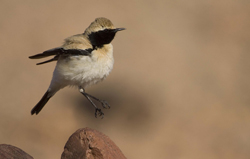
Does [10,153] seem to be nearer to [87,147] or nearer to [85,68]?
[87,147]

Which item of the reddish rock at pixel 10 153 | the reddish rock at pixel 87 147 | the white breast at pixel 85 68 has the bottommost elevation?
the reddish rock at pixel 87 147

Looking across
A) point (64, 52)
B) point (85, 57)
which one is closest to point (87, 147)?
point (85, 57)

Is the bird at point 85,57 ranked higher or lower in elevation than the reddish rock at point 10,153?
higher

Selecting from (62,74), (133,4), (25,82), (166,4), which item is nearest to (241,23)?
(166,4)

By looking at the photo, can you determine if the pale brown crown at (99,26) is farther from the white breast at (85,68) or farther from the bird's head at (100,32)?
the white breast at (85,68)

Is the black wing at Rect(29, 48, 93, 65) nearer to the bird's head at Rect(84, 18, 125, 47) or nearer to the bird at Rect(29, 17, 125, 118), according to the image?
the bird at Rect(29, 17, 125, 118)

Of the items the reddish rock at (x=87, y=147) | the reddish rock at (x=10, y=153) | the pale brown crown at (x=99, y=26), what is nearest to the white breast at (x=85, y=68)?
the pale brown crown at (x=99, y=26)

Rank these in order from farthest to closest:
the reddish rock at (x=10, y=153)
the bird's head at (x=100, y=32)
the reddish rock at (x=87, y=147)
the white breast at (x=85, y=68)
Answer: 1. the bird's head at (x=100, y=32)
2. the white breast at (x=85, y=68)
3. the reddish rock at (x=87, y=147)
4. the reddish rock at (x=10, y=153)
